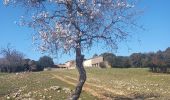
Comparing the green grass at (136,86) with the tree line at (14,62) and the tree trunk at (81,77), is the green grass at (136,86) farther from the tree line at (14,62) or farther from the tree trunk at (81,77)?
the tree line at (14,62)

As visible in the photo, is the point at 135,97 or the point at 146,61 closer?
the point at 135,97

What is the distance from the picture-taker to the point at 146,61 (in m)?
134

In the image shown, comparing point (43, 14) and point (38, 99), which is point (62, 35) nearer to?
point (43, 14)

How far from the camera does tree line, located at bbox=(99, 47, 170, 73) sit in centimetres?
11738

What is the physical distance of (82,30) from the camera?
96.0 ft

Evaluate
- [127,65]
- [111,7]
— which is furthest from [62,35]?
[127,65]

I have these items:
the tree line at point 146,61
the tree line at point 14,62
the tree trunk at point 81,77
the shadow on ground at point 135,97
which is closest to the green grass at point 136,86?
the shadow on ground at point 135,97

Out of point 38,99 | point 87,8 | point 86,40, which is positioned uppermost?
point 87,8

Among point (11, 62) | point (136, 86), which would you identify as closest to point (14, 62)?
point (11, 62)

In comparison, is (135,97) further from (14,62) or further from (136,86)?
(14,62)

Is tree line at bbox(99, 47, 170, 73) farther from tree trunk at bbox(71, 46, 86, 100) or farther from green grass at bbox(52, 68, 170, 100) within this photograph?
tree trunk at bbox(71, 46, 86, 100)

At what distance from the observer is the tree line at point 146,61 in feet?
385

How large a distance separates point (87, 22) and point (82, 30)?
56cm

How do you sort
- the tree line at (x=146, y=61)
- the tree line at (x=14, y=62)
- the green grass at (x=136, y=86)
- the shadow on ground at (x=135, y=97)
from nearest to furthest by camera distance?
the shadow on ground at (x=135, y=97) → the green grass at (x=136, y=86) → the tree line at (x=146, y=61) → the tree line at (x=14, y=62)
